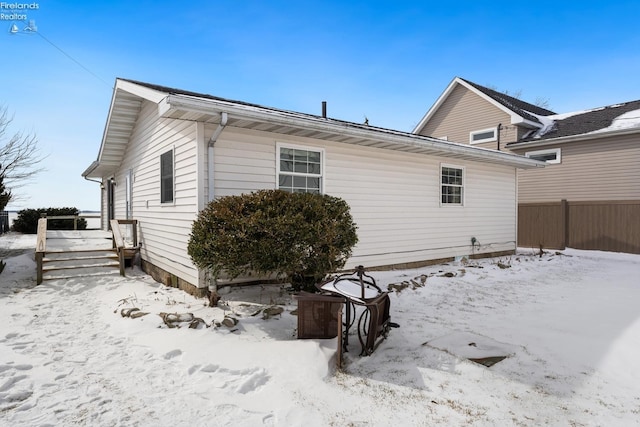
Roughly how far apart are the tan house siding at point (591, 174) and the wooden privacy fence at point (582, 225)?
85 cm

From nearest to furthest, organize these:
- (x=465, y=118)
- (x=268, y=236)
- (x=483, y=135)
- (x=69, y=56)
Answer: (x=268, y=236) → (x=69, y=56) → (x=483, y=135) → (x=465, y=118)

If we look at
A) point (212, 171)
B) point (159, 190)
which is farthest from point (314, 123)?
point (159, 190)

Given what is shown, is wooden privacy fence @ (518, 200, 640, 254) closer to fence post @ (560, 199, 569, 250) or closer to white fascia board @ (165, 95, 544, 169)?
fence post @ (560, 199, 569, 250)

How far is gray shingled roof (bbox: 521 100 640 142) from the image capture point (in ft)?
44.9

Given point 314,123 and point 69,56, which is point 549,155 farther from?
point 69,56

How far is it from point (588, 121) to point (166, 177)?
1617cm

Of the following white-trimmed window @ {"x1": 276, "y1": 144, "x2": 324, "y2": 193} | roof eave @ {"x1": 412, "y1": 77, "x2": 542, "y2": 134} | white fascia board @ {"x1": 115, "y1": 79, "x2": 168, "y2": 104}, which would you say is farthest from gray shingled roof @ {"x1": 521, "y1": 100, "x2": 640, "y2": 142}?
white fascia board @ {"x1": 115, "y1": 79, "x2": 168, "y2": 104}

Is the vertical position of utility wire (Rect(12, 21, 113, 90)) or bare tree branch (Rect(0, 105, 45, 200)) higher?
utility wire (Rect(12, 21, 113, 90))

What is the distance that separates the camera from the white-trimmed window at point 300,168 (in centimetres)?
661

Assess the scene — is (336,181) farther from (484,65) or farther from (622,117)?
(484,65)

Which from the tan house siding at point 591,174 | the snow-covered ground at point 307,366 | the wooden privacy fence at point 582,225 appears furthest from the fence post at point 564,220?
the snow-covered ground at point 307,366

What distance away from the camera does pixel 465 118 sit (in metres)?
17.6

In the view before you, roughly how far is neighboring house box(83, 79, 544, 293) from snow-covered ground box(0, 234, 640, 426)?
1.70 meters

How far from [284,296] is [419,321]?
2198 millimetres
